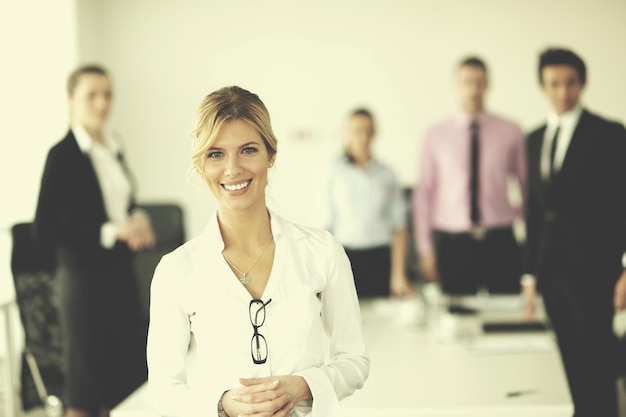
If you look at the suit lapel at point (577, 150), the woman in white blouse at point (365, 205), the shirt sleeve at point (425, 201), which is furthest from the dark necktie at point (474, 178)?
the suit lapel at point (577, 150)

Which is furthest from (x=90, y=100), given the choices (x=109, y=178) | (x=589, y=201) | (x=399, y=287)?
(x=589, y=201)

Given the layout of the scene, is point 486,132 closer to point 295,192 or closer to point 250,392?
point 295,192

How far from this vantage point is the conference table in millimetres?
1775

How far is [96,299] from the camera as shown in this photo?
2395 mm

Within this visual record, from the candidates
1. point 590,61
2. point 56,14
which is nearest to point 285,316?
point 56,14

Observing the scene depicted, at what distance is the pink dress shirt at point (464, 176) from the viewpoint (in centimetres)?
346

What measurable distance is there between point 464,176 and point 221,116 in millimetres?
2455

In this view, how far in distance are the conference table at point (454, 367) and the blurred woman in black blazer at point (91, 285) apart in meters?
0.53

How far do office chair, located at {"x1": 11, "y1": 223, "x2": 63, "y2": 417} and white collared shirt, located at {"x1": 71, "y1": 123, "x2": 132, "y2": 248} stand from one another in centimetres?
33

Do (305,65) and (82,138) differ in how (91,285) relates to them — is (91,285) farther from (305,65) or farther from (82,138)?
(305,65)

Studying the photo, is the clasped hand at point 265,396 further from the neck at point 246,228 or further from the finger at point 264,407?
the neck at point 246,228

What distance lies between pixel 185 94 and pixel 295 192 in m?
1.15

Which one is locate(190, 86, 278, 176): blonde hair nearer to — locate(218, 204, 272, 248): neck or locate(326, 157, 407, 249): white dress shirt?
locate(218, 204, 272, 248): neck

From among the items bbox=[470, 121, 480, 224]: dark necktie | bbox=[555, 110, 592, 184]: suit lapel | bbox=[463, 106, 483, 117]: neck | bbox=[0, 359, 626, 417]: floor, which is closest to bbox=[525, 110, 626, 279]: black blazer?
bbox=[555, 110, 592, 184]: suit lapel
